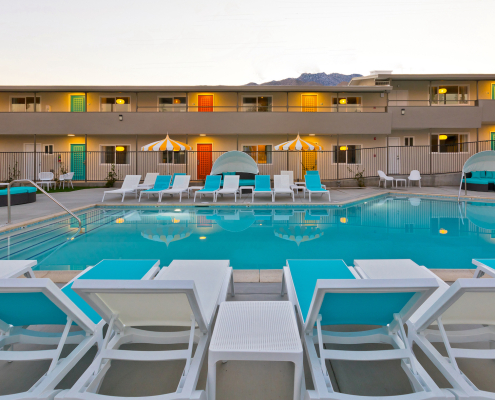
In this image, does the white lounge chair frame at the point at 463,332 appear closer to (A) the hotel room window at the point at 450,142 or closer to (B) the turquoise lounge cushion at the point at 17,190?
(B) the turquoise lounge cushion at the point at 17,190

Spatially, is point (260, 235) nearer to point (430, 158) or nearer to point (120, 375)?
point (120, 375)

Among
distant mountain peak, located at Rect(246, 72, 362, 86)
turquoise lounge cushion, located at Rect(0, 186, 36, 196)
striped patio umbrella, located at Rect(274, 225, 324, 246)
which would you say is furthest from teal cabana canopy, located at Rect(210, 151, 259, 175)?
distant mountain peak, located at Rect(246, 72, 362, 86)

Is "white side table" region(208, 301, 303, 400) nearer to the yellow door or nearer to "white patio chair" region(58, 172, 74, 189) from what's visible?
"white patio chair" region(58, 172, 74, 189)

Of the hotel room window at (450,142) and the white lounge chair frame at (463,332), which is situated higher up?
the hotel room window at (450,142)

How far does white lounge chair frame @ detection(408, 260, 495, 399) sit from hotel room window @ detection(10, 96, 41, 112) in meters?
23.3

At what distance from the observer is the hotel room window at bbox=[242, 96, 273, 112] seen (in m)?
19.6

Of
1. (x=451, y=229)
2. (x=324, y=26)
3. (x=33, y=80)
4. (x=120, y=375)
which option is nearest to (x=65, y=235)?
(x=120, y=375)

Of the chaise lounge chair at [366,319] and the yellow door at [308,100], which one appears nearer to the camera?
the chaise lounge chair at [366,319]

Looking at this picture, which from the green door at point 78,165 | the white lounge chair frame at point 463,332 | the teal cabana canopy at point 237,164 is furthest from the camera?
the green door at point 78,165

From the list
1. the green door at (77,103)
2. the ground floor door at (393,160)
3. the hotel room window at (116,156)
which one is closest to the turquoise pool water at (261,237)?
the ground floor door at (393,160)

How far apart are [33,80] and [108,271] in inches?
1095

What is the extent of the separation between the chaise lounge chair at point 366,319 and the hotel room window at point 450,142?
67.0ft

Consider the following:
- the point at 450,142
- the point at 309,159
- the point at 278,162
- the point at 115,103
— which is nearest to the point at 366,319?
the point at 278,162

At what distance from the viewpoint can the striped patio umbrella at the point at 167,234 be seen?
5652 mm
